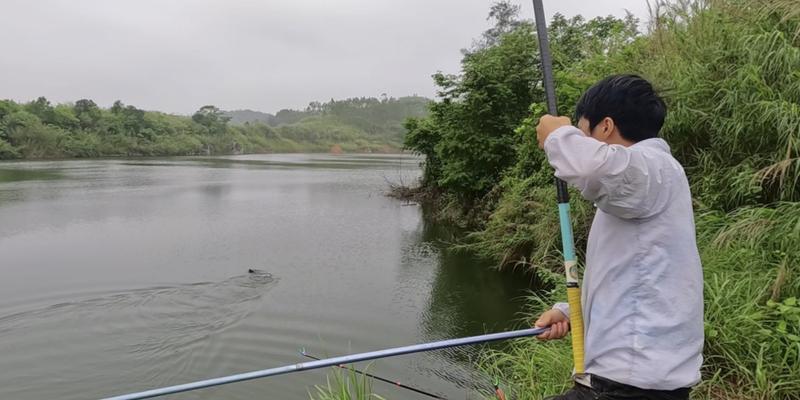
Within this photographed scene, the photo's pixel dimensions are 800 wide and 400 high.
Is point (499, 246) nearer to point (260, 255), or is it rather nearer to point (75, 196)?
point (260, 255)

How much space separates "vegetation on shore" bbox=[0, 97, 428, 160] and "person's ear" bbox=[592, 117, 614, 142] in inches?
780

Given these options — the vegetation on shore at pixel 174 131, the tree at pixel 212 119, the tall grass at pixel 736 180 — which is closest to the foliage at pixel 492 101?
the tall grass at pixel 736 180

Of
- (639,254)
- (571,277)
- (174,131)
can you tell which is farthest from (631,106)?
(174,131)

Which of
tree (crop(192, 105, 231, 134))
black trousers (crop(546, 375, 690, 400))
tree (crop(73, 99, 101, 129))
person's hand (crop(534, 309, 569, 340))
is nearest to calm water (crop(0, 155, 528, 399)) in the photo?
person's hand (crop(534, 309, 569, 340))

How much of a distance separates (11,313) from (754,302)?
9375 mm

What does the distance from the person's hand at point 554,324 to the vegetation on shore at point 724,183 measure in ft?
5.46

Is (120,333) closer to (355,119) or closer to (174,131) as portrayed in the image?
(174,131)

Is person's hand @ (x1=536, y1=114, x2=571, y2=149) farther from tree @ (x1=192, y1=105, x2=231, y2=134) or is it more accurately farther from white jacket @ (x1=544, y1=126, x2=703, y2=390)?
tree @ (x1=192, y1=105, x2=231, y2=134)

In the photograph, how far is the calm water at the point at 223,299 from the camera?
5906 millimetres

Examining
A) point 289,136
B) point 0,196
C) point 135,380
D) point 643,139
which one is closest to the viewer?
point 643,139

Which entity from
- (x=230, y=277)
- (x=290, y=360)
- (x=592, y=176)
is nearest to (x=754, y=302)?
(x=592, y=176)

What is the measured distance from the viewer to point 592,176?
4.36 feet

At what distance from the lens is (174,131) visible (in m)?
75.6

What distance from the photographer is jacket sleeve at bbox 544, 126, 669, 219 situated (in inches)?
51.4
